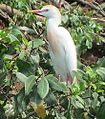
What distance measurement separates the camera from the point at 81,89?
221 cm

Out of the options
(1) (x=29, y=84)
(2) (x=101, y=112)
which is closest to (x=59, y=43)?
(2) (x=101, y=112)

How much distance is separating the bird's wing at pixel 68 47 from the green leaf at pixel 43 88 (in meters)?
0.90

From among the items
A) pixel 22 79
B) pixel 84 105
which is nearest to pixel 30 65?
pixel 22 79

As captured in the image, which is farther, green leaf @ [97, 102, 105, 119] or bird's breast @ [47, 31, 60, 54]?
bird's breast @ [47, 31, 60, 54]

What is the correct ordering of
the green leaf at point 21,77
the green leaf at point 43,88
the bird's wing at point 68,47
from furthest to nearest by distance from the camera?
the bird's wing at point 68,47, the green leaf at point 21,77, the green leaf at point 43,88

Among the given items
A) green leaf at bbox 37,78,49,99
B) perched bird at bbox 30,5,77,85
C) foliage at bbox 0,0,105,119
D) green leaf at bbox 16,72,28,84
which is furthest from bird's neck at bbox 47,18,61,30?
green leaf at bbox 37,78,49,99

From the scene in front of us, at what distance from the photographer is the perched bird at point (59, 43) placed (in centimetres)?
294

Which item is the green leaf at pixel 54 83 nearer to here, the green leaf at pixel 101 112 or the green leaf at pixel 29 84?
the green leaf at pixel 29 84

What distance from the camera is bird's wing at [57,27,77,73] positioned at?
9.54ft

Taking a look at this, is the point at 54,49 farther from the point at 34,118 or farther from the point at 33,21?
the point at 34,118

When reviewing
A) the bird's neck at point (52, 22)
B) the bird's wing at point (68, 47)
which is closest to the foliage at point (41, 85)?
the bird's wing at point (68, 47)

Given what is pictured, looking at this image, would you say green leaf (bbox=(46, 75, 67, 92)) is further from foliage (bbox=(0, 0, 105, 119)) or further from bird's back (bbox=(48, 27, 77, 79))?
bird's back (bbox=(48, 27, 77, 79))

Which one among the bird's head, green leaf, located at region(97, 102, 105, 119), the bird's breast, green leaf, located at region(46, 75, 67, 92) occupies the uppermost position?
the bird's head

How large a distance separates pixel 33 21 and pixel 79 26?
1.06 feet
